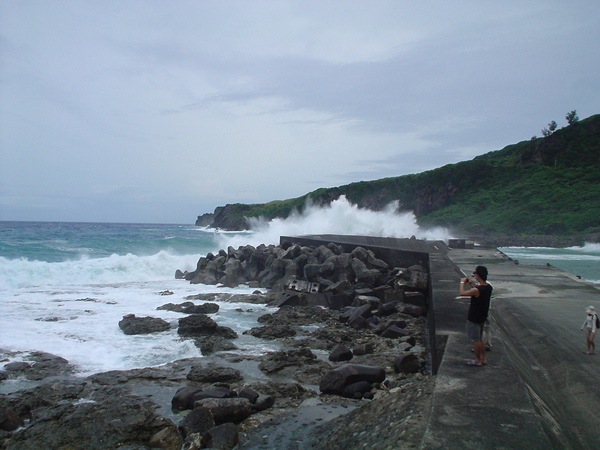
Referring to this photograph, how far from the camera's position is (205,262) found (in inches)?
753

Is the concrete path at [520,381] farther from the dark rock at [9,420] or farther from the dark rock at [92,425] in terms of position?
the dark rock at [9,420]

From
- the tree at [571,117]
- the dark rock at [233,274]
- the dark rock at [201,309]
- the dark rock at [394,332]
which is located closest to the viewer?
the dark rock at [394,332]

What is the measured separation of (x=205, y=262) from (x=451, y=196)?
5199 centimetres

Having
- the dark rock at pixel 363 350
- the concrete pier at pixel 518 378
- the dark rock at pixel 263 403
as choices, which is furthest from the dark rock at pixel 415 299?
the dark rock at pixel 263 403

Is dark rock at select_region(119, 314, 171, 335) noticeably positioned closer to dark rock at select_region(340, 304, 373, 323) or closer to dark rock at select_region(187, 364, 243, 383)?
dark rock at select_region(187, 364, 243, 383)

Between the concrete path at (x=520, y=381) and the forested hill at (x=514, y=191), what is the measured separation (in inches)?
1530

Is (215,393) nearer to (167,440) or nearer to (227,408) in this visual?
(227,408)

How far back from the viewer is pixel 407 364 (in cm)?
643

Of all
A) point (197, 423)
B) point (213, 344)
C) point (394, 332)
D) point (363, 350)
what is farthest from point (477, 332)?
point (213, 344)

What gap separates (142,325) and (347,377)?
208 inches

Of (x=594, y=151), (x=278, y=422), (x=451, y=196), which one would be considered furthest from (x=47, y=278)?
(x=594, y=151)

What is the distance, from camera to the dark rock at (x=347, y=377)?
563 cm

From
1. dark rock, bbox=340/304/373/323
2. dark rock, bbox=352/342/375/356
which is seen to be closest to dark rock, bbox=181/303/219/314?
dark rock, bbox=340/304/373/323

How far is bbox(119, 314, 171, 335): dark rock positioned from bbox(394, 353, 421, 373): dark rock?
4985 mm
